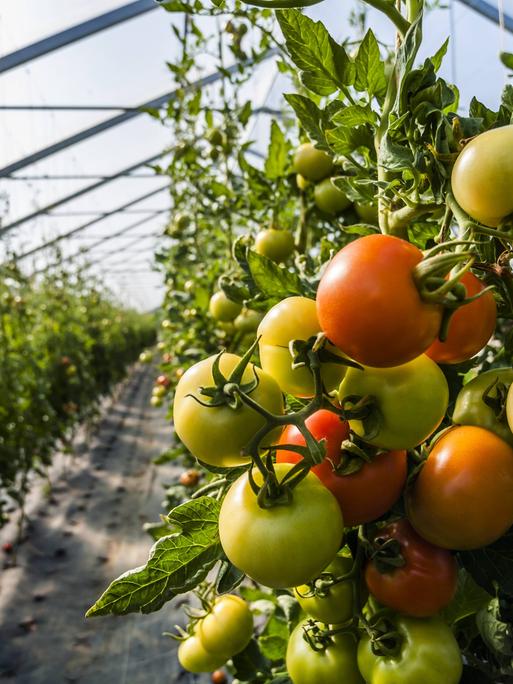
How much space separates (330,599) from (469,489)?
0.16 m

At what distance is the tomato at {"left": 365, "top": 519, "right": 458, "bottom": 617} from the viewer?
375 millimetres

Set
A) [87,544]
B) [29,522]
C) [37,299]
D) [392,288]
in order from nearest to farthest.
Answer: [392,288] → [87,544] → [29,522] → [37,299]

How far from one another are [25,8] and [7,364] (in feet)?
6.79

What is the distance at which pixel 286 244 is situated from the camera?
0.82 m

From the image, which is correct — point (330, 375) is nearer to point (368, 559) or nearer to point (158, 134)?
point (368, 559)

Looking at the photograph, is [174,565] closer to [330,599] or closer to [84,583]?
[330,599]

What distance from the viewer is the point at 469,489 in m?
0.32

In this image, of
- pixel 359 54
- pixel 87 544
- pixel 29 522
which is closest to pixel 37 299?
pixel 29 522

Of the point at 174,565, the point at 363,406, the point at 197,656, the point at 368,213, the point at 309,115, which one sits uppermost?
the point at 309,115

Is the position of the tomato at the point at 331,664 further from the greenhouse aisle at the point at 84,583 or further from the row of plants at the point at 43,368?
the row of plants at the point at 43,368

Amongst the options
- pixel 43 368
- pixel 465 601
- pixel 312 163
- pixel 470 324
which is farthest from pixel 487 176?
pixel 43 368

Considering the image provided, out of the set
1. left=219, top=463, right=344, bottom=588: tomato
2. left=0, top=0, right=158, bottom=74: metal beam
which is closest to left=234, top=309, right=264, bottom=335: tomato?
left=219, top=463, right=344, bottom=588: tomato

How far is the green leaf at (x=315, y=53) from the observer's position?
0.39 meters

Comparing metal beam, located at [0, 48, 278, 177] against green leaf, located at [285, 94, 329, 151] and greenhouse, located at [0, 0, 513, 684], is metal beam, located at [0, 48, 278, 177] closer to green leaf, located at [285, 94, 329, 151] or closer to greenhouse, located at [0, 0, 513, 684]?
greenhouse, located at [0, 0, 513, 684]
